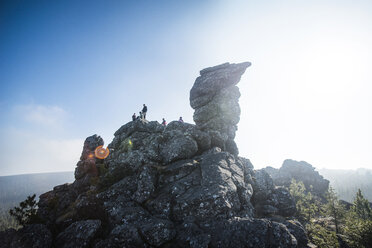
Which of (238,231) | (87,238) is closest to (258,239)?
(238,231)

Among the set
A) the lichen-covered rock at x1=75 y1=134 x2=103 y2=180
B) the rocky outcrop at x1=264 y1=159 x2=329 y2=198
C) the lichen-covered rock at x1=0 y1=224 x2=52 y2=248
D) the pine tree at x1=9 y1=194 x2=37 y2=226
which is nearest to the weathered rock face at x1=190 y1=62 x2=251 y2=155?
the lichen-covered rock at x1=75 y1=134 x2=103 y2=180

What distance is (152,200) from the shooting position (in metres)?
19.9

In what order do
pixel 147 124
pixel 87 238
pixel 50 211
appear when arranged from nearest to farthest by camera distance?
pixel 87 238 < pixel 50 211 < pixel 147 124

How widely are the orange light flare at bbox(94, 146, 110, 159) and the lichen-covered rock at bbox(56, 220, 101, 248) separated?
20.3 metres

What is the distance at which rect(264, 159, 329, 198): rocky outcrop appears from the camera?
66.1 metres

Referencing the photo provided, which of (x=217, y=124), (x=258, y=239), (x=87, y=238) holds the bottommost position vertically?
(x=258, y=239)

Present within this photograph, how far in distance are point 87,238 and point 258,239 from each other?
15033mm

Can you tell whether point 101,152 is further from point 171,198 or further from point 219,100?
point 219,100

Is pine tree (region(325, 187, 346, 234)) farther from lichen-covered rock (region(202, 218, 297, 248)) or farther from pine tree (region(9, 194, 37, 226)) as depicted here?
pine tree (region(9, 194, 37, 226))

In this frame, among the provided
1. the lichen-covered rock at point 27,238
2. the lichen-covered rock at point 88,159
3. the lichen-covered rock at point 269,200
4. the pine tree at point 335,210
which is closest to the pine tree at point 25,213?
the lichen-covered rock at point 27,238

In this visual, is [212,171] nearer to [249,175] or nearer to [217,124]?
[249,175]

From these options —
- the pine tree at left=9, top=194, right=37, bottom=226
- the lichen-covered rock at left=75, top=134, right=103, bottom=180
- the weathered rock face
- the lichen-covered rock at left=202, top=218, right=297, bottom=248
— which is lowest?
the lichen-covered rock at left=202, top=218, right=297, bottom=248

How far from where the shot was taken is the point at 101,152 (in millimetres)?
35406

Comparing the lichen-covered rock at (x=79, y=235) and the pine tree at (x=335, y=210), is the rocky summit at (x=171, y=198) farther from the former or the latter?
the pine tree at (x=335, y=210)
